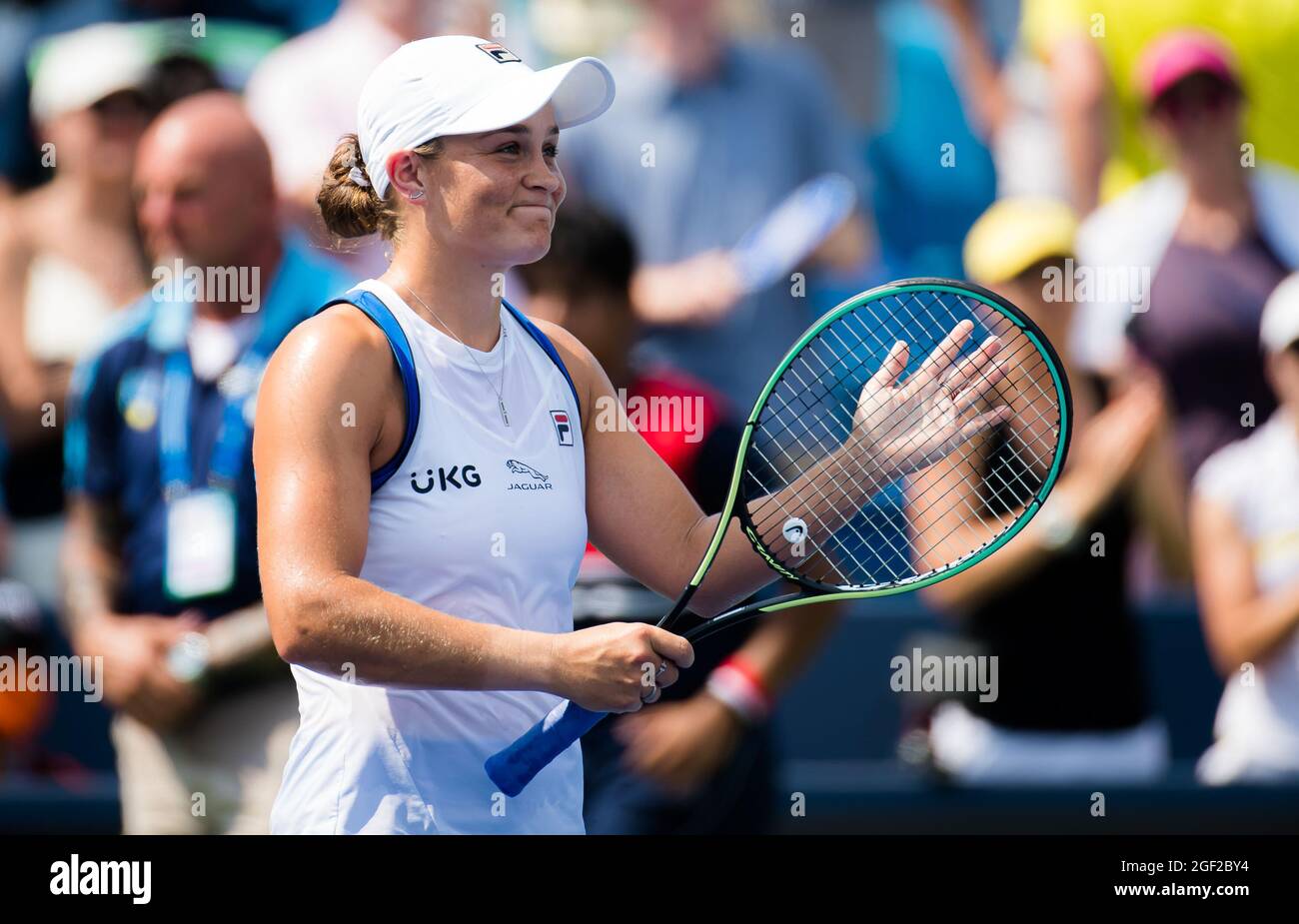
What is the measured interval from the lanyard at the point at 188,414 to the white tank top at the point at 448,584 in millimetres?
1597

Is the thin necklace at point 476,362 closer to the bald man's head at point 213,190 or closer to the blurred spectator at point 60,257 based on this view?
the bald man's head at point 213,190

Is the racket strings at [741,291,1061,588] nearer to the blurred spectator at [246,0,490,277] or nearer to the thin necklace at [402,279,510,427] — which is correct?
the thin necklace at [402,279,510,427]

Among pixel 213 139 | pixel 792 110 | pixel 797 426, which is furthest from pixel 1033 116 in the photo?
pixel 213 139

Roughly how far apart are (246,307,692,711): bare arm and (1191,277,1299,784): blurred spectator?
2.53 m

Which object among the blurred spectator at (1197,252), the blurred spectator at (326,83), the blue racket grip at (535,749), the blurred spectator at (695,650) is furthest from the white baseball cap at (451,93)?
the blurred spectator at (1197,252)

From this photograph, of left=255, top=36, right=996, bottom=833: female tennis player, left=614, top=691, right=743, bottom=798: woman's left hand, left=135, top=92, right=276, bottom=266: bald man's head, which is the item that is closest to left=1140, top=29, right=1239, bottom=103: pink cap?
left=614, top=691, right=743, bottom=798: woman's left hand

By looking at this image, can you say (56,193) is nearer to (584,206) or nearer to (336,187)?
(584,206)

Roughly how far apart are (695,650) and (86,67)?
7.32ft

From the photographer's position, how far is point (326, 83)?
4617mm

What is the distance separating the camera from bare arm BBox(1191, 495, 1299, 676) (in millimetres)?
4340

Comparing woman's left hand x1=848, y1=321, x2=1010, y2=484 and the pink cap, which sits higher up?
the pink cap

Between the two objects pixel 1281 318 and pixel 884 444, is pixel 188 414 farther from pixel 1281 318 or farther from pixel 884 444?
pixel 1281 318

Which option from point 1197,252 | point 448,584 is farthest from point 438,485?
point 1197,252
